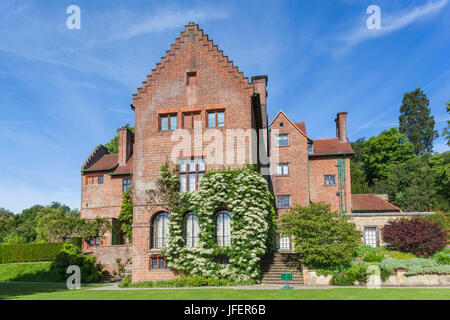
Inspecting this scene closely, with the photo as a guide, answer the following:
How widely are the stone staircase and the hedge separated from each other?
20.1m

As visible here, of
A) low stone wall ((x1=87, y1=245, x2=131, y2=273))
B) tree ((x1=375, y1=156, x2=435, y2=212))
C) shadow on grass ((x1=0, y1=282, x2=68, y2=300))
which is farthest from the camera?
tree ((x1=375, y1=156, x2=435, y2=212))

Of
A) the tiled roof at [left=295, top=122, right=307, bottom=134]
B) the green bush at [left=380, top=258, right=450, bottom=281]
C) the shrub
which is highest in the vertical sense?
the tiled roof at [left=295, top=122, right=307, bottom=134]

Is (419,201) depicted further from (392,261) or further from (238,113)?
(238,113)

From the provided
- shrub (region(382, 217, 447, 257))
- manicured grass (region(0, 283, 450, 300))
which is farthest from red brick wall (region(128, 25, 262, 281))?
shrub (region(382, 217, 447, 257))

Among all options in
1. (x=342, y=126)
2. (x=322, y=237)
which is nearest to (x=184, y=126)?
(x=322, y=237)

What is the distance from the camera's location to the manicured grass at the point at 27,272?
25.5 metres

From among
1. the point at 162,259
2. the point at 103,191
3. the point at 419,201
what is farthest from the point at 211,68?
the point at 419,201

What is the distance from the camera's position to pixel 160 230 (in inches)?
827

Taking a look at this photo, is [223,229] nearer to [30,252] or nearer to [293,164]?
[293,164]

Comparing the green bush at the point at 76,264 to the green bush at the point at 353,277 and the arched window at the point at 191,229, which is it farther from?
the green bush at the point at 353,277

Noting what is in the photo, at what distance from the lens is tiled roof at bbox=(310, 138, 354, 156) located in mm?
32653

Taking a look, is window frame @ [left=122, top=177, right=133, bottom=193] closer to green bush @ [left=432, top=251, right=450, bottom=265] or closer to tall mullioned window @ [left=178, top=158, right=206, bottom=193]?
tall mullioned window @ [left=178, top=158, right=206, bottom=193]

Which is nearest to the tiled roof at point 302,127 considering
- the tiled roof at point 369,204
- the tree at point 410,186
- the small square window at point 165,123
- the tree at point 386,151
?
the tiled roof at point 369,204

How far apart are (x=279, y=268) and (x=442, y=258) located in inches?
348
